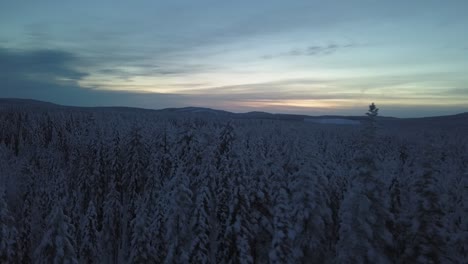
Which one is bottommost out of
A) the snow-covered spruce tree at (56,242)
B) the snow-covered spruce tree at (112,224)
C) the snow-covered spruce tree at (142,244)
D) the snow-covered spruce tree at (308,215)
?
the snow-covered spruce tree at (112,224)

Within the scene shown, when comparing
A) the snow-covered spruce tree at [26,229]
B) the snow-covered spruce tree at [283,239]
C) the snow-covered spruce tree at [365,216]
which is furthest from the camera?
the snow-covered spruce tree at [26,229]

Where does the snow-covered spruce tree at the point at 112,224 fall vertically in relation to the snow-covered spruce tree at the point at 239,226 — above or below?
below

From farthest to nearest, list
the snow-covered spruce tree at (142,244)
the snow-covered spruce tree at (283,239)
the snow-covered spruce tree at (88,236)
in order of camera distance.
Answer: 1. the snow-covered spruce tree at (88,236)
2. the snow-covered spruce tree at (142,244)
3. the snow-covered spruce tree at (283,239)

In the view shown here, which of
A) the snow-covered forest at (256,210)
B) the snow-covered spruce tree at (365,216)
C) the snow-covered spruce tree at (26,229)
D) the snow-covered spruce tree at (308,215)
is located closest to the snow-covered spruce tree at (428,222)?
the snow-covered forest at (256,210)

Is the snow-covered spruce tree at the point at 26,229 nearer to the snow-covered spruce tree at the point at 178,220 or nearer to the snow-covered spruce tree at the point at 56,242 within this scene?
the snow-covered spruce tree at the point at 56,242

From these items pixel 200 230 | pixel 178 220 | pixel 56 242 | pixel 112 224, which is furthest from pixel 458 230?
pixel 112 224

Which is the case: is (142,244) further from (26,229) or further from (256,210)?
(26,229)

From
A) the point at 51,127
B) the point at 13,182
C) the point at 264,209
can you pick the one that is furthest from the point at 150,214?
the point at 51,127

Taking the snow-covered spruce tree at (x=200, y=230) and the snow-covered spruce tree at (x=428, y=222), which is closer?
the snow-covered spruce tree at (x=428, y=222)
